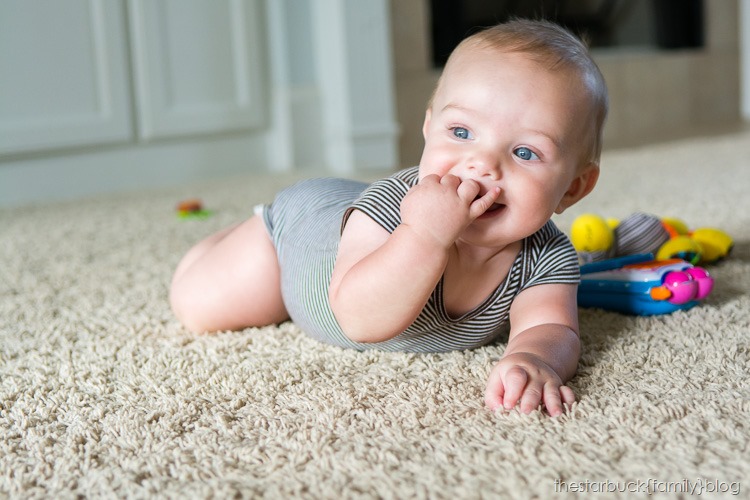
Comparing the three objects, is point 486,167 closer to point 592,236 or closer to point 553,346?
point 553,346

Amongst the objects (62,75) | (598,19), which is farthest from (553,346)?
(598,19)

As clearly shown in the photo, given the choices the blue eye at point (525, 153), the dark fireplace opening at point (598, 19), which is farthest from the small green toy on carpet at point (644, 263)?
the dark fireplace opening at point (598, 19)

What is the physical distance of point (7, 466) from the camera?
585 millimetres

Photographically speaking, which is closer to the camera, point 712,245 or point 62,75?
point 712,245

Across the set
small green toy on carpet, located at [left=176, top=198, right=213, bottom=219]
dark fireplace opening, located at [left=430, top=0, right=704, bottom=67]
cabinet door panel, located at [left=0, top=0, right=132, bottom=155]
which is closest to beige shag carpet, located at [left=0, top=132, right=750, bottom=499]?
small green toy on carpet, located at [left=176, top=198, right=213, bottom=219]

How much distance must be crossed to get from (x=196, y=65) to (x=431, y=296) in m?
→ 1.74

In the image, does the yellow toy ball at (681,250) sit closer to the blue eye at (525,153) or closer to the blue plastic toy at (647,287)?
the blue plastic toy at (647,287)

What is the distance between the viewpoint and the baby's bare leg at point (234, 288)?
→ 35.9 inches

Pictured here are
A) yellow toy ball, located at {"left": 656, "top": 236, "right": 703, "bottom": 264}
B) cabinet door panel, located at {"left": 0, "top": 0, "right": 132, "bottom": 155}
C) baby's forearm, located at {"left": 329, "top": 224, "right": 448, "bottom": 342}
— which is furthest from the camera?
cabinet door panel, located at {"left": 0, "top": 0, "right": 132, "bottom": 155}

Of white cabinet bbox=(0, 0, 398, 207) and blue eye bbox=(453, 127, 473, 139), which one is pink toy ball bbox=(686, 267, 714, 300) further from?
white cabinet bbox=(0, 0, 398, 207)

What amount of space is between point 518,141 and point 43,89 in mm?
1673

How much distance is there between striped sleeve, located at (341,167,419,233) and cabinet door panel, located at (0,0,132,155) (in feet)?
4.99

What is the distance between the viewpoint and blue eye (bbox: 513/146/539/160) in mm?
700

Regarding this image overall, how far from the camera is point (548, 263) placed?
0.79 meters
